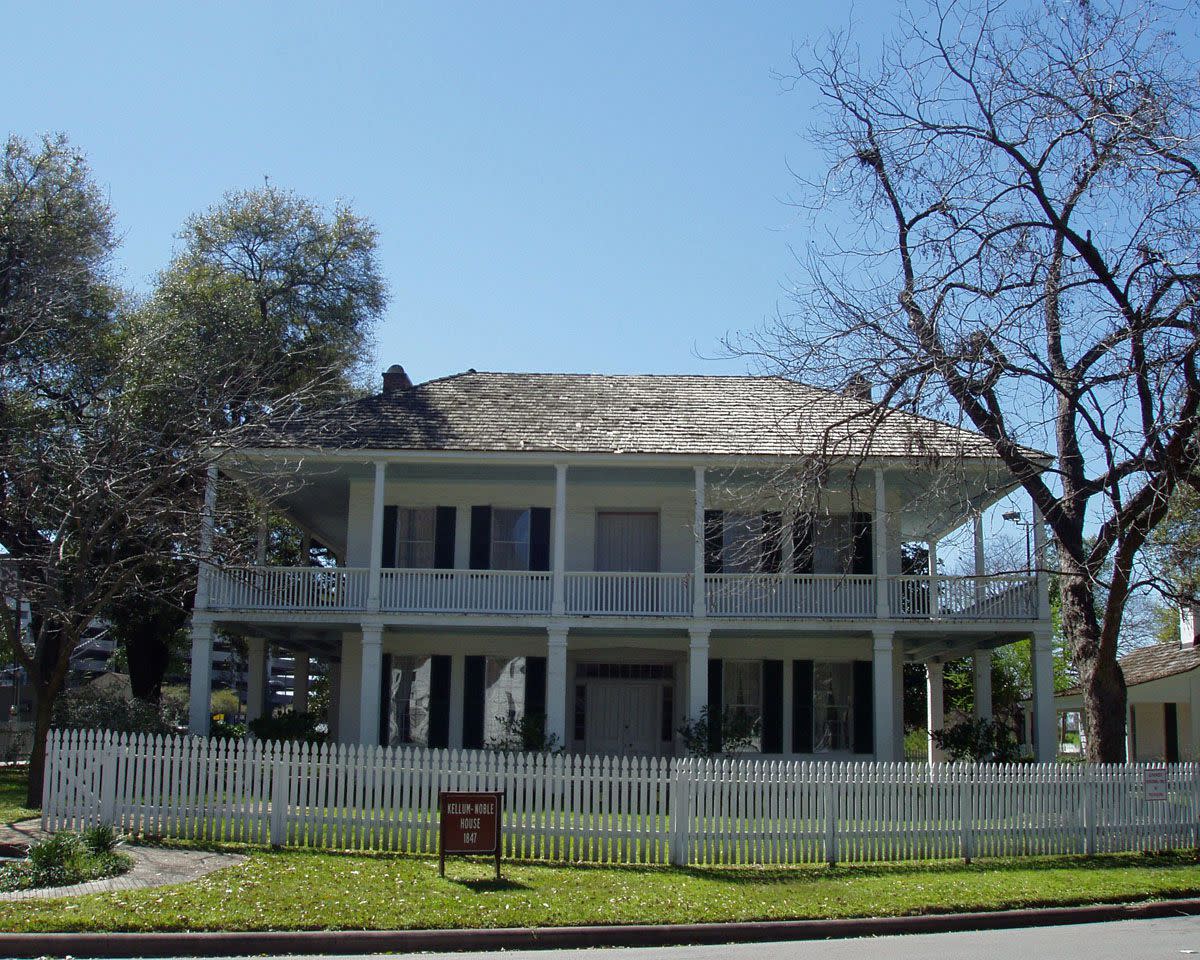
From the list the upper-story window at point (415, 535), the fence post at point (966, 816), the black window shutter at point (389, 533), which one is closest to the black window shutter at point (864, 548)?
the fence post at point (966, 816)

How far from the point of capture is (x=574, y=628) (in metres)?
21.6

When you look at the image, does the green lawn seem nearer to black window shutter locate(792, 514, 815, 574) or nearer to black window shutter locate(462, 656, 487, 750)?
black window shutter locate(462, 656, 487, 750)

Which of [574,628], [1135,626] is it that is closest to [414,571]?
[574,628]

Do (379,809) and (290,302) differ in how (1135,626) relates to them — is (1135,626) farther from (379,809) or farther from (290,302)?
(379,809)

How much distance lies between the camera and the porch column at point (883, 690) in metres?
21.3

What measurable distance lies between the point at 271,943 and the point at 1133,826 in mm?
11248

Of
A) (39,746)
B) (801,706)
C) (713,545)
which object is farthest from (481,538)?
(39,746)

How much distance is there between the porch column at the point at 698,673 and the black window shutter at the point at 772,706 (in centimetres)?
291

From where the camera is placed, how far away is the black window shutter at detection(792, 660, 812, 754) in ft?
76.4

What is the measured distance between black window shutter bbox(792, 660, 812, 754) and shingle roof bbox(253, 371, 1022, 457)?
472cm

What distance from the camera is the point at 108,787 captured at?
14.4 m

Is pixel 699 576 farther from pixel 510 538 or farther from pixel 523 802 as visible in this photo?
pixel 523 802

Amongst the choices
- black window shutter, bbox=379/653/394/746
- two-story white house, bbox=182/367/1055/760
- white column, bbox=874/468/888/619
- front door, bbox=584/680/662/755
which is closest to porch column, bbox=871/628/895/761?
two-story white house, bbox=182/367/1055/760

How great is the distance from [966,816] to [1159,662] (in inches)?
730
